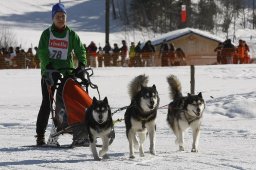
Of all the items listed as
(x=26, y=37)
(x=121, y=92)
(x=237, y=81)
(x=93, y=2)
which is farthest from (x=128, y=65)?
(x=93, y=2)

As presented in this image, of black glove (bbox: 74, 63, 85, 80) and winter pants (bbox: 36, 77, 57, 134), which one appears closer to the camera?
black glove (bbox: 74, 63, 85, 80)

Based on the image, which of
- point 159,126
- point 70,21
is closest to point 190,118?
point 159,126

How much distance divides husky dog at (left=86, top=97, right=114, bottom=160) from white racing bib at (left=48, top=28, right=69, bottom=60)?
3.58 feet

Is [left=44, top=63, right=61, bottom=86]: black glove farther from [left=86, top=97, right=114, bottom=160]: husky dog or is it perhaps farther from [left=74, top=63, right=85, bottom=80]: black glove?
[left=86, top=97, right=114, bottom=160]: husky dog

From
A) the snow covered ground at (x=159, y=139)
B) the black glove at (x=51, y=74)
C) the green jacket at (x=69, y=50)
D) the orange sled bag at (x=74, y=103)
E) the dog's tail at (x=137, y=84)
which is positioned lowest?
the snow covered ground at (x=159, y=139)

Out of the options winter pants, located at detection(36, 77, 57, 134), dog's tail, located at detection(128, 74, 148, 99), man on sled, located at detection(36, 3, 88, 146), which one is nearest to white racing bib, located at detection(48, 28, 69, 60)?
man on sled, located at detection(36, 3, 88, 146)

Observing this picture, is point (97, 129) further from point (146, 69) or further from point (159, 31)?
point (159, 31)

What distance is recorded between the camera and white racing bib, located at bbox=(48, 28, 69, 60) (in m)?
6.98

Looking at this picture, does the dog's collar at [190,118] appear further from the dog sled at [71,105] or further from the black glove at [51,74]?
the black glove at [51,74]

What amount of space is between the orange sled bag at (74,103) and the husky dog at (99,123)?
17.3 inches

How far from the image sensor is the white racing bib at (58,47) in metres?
6.98

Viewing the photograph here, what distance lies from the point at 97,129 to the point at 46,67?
1.14m

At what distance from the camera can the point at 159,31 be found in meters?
56.3

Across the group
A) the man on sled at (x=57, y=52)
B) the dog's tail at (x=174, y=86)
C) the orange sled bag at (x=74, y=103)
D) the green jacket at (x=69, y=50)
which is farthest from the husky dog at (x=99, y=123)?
the dog's tail at (x=174, y=86)
